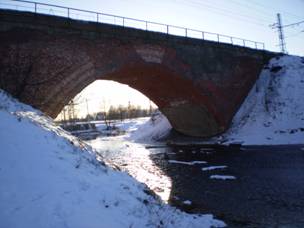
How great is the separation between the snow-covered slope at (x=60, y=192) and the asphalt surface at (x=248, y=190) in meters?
1.24

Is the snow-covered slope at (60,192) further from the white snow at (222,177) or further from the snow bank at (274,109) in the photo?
the snow bank at (274,109)

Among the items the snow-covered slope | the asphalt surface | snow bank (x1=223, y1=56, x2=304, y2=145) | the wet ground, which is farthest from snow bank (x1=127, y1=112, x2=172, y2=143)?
the snow-covered slope

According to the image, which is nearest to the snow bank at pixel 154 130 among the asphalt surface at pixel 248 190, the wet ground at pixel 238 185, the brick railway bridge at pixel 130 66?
the brick railway bridge at pixel 130 66

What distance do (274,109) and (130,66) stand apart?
14.8 metres

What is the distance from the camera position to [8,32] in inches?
669

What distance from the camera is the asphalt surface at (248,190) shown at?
26.3 feet

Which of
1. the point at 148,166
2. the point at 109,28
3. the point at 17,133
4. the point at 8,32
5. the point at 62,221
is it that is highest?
the point at 109,28

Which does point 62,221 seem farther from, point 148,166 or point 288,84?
point 288,84

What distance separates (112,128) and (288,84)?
160ft

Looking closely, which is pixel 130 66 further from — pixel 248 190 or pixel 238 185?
pixel 248 190

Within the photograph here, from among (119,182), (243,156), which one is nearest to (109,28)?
(243,156)

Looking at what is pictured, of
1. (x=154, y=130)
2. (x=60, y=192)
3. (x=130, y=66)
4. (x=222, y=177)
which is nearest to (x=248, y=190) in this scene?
(x=222, y=177)

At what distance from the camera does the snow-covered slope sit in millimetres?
5031

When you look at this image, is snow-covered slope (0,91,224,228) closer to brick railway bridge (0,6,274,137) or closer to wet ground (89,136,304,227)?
wet ground (89,136,304,227)
